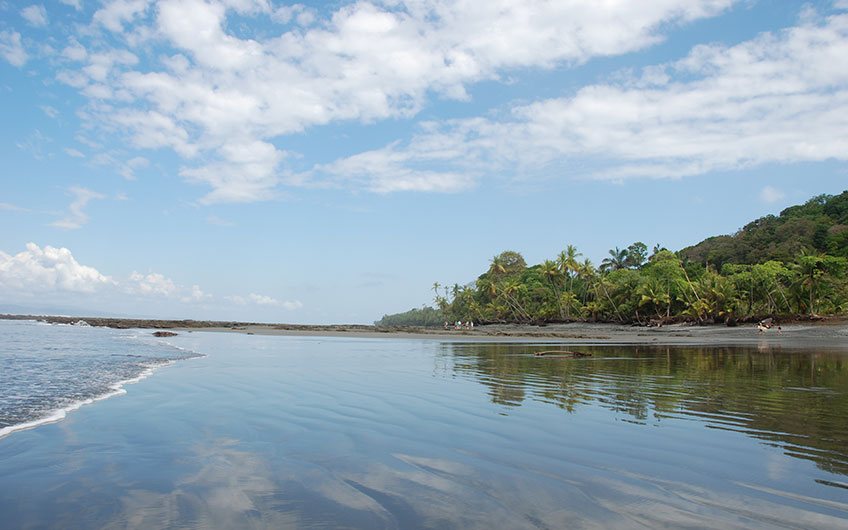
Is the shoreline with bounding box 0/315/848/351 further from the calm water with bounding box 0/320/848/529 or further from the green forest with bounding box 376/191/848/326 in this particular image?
the calm water with bounding box 0/320/848/529

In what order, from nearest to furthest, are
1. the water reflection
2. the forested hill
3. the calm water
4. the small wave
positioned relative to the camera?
the calm water → the small wave → the water reflection → the forested hill

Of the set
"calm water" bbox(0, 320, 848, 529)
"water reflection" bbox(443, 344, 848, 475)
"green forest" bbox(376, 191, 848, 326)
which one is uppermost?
"green forest" bbox(376, 191, 848, 326)

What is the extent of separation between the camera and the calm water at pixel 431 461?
5020mm

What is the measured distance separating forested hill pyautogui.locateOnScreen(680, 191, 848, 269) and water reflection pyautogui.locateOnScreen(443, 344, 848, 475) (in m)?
77.9

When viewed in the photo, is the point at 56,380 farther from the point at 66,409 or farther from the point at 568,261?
the point at 568,261

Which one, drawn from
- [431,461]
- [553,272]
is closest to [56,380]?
[431,461]

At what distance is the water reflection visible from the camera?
863 centimetres

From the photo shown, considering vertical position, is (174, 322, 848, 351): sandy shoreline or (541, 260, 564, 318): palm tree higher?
(541, 260, 564, 318): palm tree

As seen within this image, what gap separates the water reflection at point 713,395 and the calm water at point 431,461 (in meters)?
0.08

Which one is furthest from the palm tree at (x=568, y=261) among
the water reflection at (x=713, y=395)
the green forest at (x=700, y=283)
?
the water reflection at (x=713, y=395)

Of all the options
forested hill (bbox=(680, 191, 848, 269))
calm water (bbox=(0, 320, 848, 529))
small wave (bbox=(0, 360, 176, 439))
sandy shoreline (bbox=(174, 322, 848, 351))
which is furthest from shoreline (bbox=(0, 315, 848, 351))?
small wave (bbox=(0, 360, 176, 439))

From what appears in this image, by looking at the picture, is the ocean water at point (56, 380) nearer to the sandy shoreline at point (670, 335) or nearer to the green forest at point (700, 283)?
the sandy shoreline at point (670, 335)

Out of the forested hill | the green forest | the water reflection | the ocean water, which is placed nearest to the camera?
the water reflection

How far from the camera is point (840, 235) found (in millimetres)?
83812
